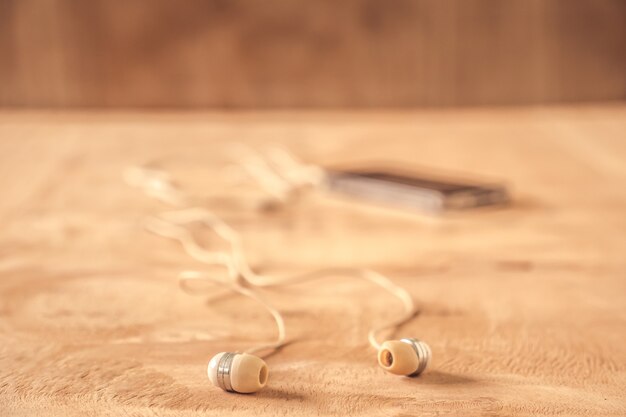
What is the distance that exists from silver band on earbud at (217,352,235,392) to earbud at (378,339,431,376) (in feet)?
0.30

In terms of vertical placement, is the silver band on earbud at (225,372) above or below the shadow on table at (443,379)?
above

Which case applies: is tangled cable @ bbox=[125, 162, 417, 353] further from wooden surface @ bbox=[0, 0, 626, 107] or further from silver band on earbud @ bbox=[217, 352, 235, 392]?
wooden surface @ bbox=[0, 0, 626, 107]

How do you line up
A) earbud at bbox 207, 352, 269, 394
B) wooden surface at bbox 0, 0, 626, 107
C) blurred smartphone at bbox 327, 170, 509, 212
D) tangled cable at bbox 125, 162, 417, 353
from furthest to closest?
wooden surface at bbox 0, 0, 626, 107, blurred smartphone at bbox 327, 170, 509, 212, tangled cable at bbox 125, 162, 417, 353, earbud at bbox 207, 352, 269, 394

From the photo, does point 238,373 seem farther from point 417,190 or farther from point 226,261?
point 417,190

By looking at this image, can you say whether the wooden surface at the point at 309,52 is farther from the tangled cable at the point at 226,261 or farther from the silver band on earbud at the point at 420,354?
the silver band on earbud at the point at 420,354

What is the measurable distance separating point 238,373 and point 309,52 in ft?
4.60

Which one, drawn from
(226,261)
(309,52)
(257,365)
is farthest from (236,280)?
(309,52)

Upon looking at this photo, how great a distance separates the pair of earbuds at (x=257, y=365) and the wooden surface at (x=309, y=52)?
136 centimetres

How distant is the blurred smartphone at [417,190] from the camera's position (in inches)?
36.1

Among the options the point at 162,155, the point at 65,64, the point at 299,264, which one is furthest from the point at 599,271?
the point at 65,64

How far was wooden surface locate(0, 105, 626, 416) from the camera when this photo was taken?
0.42 m

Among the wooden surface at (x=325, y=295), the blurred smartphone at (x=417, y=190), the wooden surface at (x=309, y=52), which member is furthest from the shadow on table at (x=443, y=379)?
the wooden surface at (x=309, y=52)

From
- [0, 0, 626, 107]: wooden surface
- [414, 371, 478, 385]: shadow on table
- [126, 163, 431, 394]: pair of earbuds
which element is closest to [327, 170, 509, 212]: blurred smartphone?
[126, 163, 431, 394]: pair of earbuds

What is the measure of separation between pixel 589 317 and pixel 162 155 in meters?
0.91
